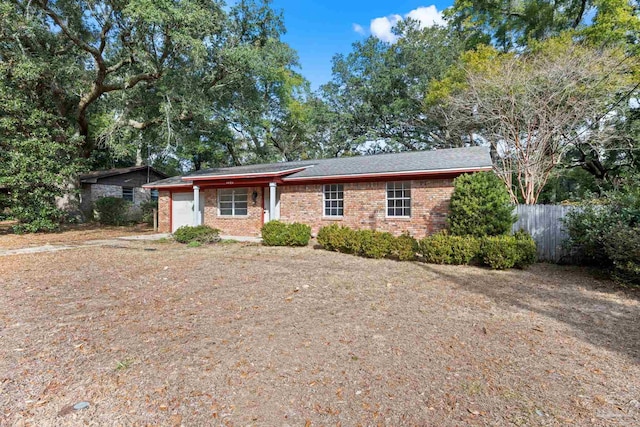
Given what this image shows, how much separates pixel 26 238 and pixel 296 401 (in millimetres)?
15198

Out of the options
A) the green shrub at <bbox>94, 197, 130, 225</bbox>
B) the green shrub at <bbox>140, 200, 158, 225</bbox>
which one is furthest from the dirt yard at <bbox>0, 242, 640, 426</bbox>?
the green shrub at <bbox>140, 200, 158, 225</bbox>

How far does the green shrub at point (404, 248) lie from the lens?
854cm

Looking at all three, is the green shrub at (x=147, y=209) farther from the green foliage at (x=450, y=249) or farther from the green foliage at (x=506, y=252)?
the green foliage at (x=506, y=252)

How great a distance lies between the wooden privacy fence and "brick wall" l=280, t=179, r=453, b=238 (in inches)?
86.4

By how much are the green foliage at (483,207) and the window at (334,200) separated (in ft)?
15.8

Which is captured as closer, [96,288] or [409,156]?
[96,288]

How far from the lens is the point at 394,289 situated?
5.82 meters

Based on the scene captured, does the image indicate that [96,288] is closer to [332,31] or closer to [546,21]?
[332,31]

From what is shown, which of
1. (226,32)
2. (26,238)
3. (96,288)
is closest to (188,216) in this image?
(26,238)

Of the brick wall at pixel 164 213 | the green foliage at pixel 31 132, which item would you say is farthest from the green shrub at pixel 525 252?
the green foliage at pixel 31 132

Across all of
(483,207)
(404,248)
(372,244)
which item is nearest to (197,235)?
(372,244)

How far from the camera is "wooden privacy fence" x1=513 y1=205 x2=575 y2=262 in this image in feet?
28.8

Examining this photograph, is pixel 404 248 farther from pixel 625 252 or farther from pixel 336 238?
pixel 625 252

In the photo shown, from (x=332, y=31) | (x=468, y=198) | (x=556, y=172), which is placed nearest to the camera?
(x=468, y=198)
